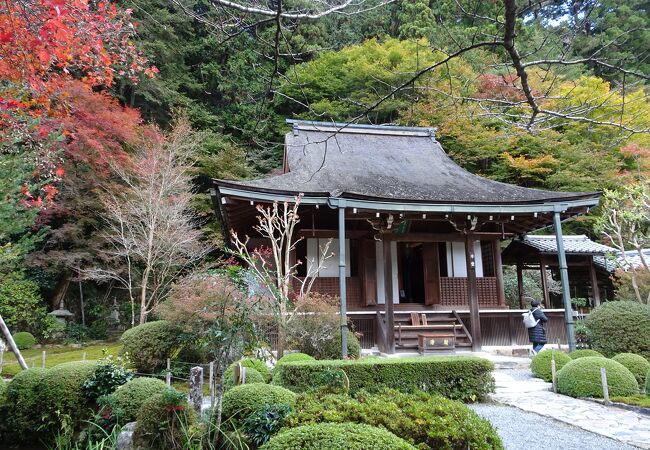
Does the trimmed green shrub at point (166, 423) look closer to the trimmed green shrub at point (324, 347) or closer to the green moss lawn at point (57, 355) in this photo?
the trimmed green shrub at point (324, 347)

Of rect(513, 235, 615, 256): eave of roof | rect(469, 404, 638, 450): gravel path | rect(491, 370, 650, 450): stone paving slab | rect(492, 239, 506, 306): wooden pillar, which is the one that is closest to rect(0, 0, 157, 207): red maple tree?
rect(469, 404, 638, 450): gravel path

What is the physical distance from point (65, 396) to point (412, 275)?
11.0 m

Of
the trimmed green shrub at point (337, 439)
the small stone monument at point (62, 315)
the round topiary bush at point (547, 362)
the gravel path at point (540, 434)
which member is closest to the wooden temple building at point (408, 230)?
the round topiary bush at point (547, 362)

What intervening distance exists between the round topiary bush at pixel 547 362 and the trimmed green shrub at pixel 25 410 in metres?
8.45

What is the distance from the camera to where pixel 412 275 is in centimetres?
1471

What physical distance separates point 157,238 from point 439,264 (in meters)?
9.15

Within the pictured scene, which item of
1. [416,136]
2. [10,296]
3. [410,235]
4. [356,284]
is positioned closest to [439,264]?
[410,235]

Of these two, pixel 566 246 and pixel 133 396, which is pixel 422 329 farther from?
pixel 566 246

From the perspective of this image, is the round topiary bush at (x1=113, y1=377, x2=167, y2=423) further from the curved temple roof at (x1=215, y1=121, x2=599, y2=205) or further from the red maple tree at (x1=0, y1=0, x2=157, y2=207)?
the curved temple roof at (x1=215, y1=121, x2=599, y2=205)

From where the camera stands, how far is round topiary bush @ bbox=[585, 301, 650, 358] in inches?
344

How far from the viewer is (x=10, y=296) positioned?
1415 cm

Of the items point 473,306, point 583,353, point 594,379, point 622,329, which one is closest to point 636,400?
point 594,379

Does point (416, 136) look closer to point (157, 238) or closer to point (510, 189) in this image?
point (510, 189)

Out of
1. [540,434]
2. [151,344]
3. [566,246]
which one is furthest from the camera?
[566,246]
